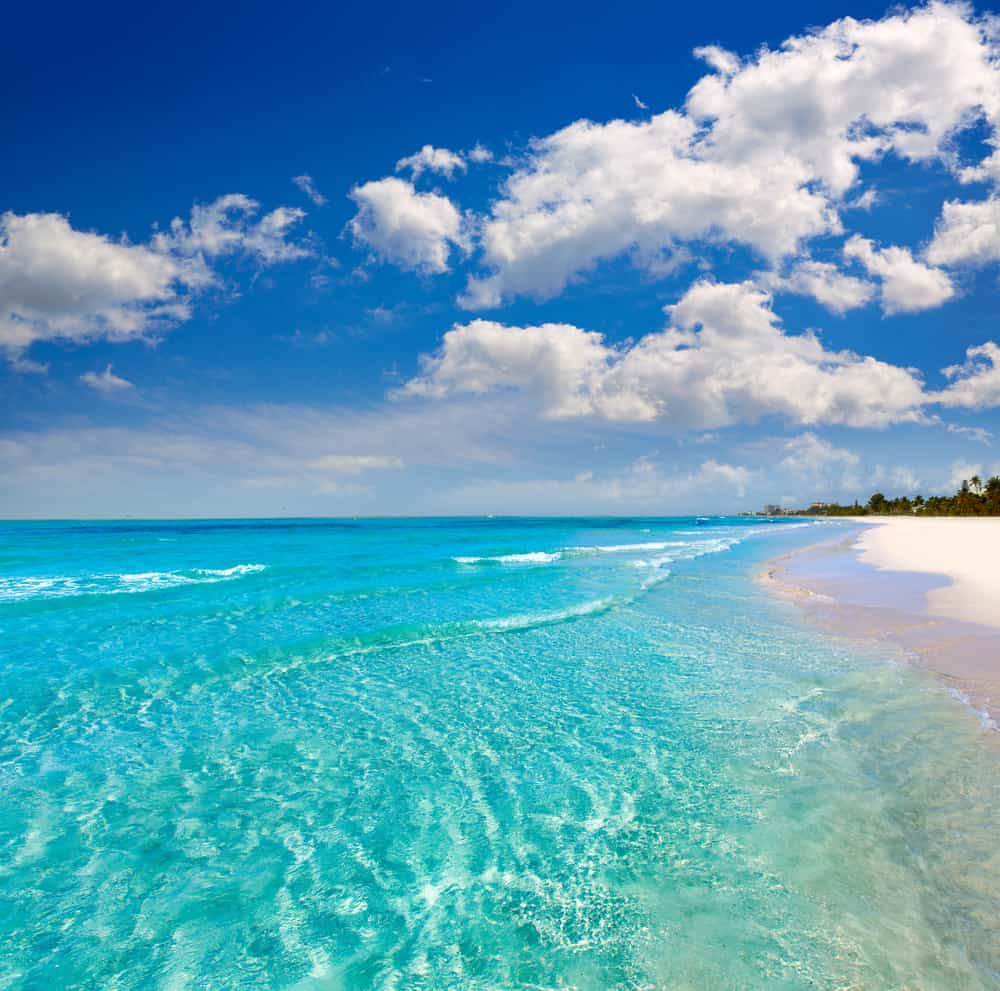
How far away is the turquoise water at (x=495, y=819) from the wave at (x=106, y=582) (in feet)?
35.2

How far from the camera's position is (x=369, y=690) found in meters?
11.5

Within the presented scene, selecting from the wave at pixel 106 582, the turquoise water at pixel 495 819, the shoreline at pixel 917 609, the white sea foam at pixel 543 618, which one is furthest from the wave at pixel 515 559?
the turquoise water at pixel 495 819

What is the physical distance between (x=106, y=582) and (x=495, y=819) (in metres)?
28.5

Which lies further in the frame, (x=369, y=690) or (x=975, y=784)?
(x=369, y=690)

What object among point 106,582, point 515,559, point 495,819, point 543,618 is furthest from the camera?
point 515,559

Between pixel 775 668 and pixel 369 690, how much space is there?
8718 millimetres

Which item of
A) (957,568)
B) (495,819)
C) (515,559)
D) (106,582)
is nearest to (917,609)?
(957,568)

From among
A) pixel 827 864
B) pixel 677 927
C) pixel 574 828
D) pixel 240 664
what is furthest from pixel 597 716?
pixel 240 664

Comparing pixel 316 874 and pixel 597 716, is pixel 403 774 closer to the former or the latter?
pixel 316 874

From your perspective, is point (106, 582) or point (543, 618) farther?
point (106, 582)

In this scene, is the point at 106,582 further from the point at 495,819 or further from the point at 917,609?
the point at 917,609

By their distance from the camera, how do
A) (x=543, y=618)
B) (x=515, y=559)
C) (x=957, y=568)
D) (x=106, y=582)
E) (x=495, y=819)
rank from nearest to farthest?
(x=495, y=819) → (x=543, y=618) → (x=106, y=582) → (x=957, y=568) → (x=515, y=559)

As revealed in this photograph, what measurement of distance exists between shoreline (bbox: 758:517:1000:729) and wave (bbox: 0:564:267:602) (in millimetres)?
27083

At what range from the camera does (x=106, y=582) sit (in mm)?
27641
